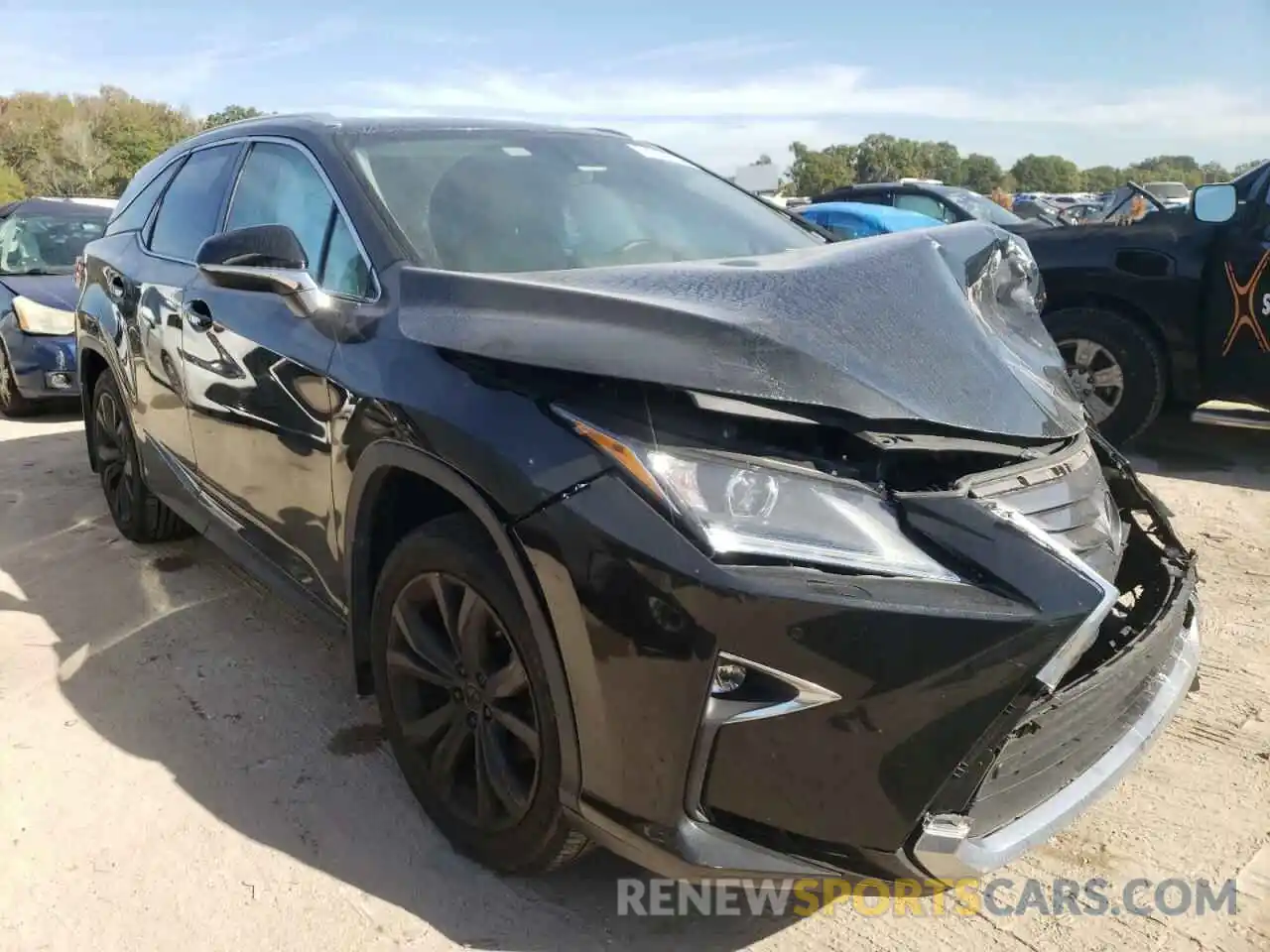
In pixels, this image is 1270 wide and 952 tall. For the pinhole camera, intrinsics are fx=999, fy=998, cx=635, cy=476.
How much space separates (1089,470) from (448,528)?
141 centimetres

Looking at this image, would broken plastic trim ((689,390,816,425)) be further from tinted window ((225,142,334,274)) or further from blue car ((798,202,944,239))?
blue car ((798,202,944,239))

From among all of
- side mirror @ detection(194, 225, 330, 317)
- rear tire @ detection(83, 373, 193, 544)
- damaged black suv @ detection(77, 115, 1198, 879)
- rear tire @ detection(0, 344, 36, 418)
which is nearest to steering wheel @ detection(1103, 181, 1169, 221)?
damaged black suv @ detection(77, 115, 1198, 879)

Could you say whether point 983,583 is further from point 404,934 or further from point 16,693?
point 16,693

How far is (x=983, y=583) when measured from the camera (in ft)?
5.53

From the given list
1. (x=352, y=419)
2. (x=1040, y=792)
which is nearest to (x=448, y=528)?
(x=352, y=419)

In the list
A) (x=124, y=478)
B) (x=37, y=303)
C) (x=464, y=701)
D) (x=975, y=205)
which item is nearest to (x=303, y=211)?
(x=464, y=701)

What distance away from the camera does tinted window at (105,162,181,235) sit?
4238 mm

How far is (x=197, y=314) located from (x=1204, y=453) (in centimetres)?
535

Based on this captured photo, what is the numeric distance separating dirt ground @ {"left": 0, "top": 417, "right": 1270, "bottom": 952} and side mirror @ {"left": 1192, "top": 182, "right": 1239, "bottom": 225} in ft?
6.49

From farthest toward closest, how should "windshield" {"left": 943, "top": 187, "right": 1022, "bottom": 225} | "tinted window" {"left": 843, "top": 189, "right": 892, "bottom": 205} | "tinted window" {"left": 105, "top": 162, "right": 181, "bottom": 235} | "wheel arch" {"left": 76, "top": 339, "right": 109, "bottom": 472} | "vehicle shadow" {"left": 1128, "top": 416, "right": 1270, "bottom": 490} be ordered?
"tinted window" {"left": 843, "top": 189, "right": 892, "bottom": 205} < "windshield" {"left": 943, "top": 187, "right": 1022, "bottom": 225} < "vehicle shadow" {"left": 1128, "top": 416, "right": 1270, "bottom": 490} < "wheel arch" {"left": 76, "top": 339, "right": 109, "bottom": 472} < "tinted window" {"left": 105, "top": 162, "right": 181, "bottom": 235}

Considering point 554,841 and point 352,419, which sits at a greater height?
point 352,419

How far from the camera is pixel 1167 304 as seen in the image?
5.45 meters

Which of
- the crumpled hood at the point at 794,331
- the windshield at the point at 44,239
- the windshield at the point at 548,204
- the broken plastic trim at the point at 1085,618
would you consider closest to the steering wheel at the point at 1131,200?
the windshield at the point at 548,204

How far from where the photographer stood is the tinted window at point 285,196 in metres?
2.79
